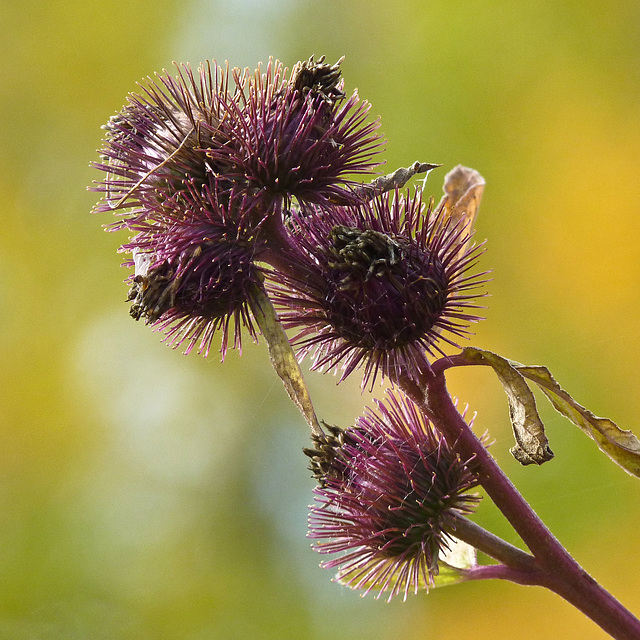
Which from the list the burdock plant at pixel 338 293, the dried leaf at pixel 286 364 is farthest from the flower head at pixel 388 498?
the dried leaf at pixel 286 364

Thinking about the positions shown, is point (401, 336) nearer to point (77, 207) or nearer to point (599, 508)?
point (599, 508)

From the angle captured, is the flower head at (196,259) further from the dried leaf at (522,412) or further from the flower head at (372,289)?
the dried leaf at (522,412)

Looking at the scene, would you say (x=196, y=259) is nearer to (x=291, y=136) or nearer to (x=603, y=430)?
(x=291, y=136)

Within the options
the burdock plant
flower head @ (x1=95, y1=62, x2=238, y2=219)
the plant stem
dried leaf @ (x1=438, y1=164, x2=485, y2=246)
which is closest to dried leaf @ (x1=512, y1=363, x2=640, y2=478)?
the burdock plant

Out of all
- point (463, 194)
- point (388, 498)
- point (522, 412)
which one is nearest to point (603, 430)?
point (522, 412)

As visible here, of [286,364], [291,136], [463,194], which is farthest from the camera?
[463,194]

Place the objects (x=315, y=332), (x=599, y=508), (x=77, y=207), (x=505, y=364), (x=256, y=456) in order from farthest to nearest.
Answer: (x=77, y=207)
(x=256, y=456)
(x=599, y=508)
(x=315, y=332)
(x=505, y=364)

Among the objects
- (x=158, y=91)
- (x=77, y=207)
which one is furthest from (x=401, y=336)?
(x=77, y=207)
